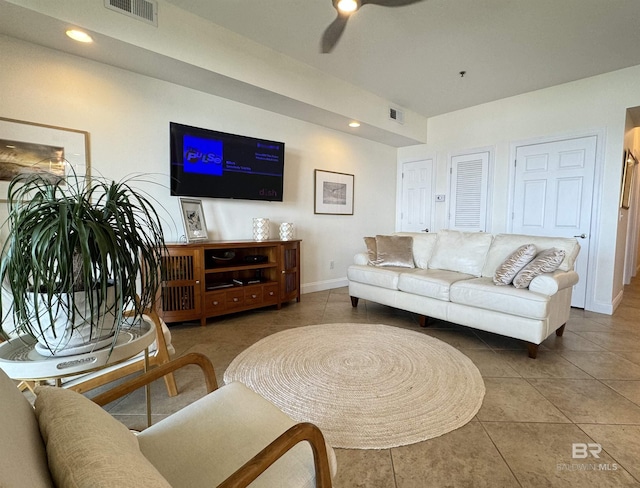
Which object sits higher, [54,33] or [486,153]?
[54,33]

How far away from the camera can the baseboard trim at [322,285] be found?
446 cm

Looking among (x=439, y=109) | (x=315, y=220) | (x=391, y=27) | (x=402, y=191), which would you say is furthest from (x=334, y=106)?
(x=402, y=191)

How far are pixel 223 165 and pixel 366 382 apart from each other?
2665mm

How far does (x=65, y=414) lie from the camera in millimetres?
637

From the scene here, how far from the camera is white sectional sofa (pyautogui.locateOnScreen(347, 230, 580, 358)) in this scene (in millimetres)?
2391

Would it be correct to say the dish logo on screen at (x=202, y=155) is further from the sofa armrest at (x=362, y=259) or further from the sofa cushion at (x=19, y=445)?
the sofa cushion at (x=19, y=445)

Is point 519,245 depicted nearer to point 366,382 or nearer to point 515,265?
point 515,265

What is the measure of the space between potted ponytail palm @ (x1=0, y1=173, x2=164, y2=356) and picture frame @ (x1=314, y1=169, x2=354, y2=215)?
11.5 ft

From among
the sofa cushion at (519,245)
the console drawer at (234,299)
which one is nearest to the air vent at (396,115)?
the sofa cushion at (519,245)

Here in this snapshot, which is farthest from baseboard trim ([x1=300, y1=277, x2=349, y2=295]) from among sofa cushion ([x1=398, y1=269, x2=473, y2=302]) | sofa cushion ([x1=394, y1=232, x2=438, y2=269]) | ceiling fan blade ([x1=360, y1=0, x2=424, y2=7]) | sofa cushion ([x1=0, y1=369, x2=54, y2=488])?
sofa cushion ([x1=0, y1=369, x2=54, y2=488])

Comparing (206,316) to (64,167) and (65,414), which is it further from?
(65,414)

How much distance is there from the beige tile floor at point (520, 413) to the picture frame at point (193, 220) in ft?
3.06

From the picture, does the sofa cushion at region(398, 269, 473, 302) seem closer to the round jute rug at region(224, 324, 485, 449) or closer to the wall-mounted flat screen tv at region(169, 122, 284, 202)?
the round jute rug at region(224, 324, 485, 449)

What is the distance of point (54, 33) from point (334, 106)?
8.65ft
